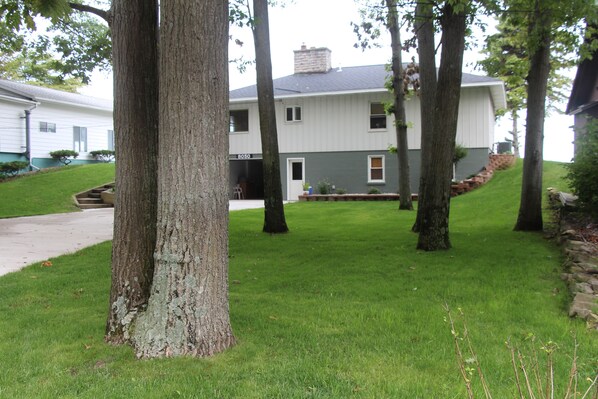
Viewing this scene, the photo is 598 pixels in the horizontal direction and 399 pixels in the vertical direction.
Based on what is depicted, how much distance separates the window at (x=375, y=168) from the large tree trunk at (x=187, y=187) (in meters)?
20.4

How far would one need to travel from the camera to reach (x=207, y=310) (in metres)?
3.74

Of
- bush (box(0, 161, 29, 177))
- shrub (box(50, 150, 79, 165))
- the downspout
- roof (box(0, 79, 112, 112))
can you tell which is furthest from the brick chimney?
bush (box(0, 161, 29, 177))

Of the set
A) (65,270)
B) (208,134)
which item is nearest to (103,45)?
(65,270)

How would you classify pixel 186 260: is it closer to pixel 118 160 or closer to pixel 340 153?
pixel 118 160

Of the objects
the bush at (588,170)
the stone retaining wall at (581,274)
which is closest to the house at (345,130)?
the bush at (588,170)

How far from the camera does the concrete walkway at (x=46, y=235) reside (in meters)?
8.38

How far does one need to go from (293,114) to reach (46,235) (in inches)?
624

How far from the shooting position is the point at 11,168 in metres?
21.7

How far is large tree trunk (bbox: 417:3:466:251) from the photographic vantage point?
7.89m

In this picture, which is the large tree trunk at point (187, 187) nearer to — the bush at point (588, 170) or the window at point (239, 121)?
the bush at point (588, 170)

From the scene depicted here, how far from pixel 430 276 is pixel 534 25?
19.5 feet

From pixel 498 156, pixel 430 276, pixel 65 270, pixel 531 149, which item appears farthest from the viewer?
pixel 498 156

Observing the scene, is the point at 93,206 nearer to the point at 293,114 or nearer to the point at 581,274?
A: the point at 293,114

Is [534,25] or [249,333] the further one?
[534,25]
